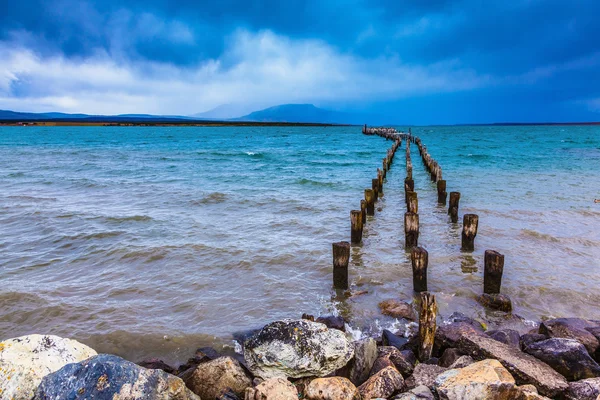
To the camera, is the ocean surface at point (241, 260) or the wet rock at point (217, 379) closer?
the wet rock at point (217, 379)

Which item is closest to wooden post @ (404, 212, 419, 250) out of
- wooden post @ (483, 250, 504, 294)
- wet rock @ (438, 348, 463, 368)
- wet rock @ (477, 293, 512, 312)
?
wooden post @ (483, 250, 504, 294)

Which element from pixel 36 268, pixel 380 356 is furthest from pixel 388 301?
pixel 36 268

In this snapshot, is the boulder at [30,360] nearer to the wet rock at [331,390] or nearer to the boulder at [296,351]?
the boulder at [296,351]

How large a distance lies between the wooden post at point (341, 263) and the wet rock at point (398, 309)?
3.57 feet

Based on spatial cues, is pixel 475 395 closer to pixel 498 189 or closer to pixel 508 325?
pixel 508 325

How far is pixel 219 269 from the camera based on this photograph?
988 centimetres

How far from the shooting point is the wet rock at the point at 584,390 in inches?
182

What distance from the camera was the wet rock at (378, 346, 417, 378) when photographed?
17.8 feet

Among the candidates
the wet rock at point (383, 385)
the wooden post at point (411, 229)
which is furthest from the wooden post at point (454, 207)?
the wet rock at point (383, 385)

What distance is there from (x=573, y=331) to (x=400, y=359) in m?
2.78

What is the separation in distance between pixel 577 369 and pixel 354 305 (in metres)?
3.79

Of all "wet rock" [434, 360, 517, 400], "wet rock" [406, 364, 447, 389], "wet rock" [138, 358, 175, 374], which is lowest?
"wet rock" [138, 358, 175, 374]

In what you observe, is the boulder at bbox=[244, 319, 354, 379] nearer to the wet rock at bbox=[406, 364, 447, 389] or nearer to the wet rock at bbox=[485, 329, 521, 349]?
the wet rock at bbox=[406, 364, 447, 389]

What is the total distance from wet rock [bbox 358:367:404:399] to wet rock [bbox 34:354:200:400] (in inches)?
83.2
